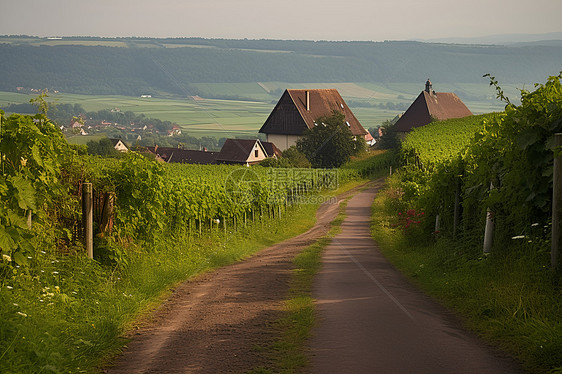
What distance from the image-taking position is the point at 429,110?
110500 mm

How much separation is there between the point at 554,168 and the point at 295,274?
648 cm

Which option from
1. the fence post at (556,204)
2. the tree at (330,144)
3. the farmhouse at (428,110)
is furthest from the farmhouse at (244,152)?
the fence post at (556,204)

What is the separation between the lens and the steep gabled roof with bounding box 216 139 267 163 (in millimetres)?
99688

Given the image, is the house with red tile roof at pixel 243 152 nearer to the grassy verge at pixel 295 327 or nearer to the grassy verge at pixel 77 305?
the grassy verge at pixel 77 305

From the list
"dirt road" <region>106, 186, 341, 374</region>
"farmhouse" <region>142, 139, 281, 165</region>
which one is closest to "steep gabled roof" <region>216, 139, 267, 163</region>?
"farmhouse" <region>142, 139, 281, 165</region>

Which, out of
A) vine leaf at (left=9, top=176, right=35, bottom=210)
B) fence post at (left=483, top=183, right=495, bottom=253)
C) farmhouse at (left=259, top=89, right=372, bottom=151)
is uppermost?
farmhouse at (left=259, top=89, right=372, bottom=151)

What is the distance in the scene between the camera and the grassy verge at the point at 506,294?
719cm

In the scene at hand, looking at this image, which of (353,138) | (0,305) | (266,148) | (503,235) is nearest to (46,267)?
(0,305)

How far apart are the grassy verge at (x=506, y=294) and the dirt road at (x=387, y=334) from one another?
28cm

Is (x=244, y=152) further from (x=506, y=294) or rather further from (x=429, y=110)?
(x=506, y=294)

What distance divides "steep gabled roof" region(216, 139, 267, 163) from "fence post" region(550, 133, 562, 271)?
9011 cm

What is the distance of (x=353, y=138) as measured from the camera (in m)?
85.5

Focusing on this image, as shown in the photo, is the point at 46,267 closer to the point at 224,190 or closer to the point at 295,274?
the point at 295,274

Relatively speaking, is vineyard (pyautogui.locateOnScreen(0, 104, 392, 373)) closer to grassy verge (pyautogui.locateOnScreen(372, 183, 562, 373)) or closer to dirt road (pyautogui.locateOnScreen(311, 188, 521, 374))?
dirt road (pyautogui.locateOnScreen(311, 188, 521, 374))
